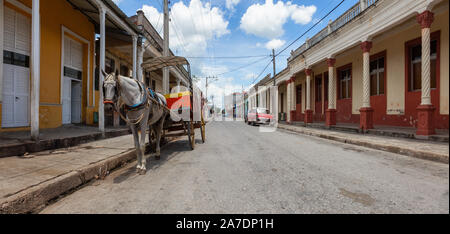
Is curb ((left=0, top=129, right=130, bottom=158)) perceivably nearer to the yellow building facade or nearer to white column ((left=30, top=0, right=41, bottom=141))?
white column ((left=30, top=0, right=41, bottom=141))

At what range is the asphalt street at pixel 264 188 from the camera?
2516 mm

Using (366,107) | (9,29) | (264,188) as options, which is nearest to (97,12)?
(9,29)

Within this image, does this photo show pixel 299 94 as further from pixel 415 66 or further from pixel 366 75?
pixel 415 66

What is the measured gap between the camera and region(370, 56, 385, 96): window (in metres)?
11.0

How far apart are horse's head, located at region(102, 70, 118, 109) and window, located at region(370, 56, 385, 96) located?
40.2 ft

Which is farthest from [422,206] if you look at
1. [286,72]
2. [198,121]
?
[286,72]

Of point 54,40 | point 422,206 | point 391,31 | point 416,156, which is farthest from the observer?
point 391,31

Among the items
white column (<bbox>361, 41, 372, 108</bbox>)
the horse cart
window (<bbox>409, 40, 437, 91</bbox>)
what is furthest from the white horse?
window (<bbox>409, 40, 437, 91</bbox>)

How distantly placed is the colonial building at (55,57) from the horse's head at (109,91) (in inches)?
136

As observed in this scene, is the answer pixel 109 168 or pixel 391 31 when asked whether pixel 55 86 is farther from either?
pixel 391 31

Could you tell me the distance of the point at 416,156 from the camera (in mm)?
5098

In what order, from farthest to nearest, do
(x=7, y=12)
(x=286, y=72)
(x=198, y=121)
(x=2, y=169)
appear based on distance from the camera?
(x=286, y=72) < (x=198, y=121) < (x=7, y=12) < (x=2, y=169)

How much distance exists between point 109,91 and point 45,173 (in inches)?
64.6

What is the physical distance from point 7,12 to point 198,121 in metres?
6.63
